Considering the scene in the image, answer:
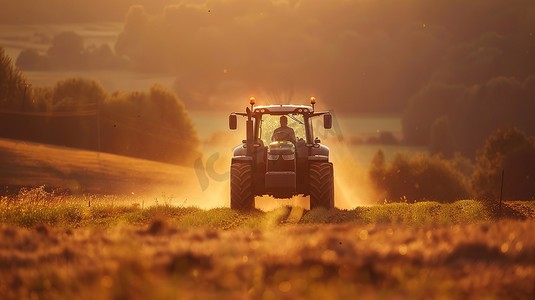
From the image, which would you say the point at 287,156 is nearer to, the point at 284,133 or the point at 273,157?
the point at 273,157

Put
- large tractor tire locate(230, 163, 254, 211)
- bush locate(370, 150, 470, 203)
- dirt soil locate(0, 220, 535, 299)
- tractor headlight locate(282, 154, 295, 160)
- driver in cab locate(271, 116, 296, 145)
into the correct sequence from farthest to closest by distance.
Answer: bush locate(370, 150, 470, 203) < driver in cab locate(271, 116, 296, 145) < large tractor tire locate(230, 163, 254, 211) < tractor headlight locate(282, 154, 295, 160) < dirt soil locate(0, 220, 535, 299)

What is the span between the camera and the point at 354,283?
4.93 meters

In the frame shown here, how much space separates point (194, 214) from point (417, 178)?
54581mm

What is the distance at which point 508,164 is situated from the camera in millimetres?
60938

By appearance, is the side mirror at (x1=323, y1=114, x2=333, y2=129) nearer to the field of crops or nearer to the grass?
the grass

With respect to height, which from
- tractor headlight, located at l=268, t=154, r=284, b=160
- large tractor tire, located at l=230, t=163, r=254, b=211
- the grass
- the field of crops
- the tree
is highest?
the tree

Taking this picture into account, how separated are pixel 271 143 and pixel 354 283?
12.1m

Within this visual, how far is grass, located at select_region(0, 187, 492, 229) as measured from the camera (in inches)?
587

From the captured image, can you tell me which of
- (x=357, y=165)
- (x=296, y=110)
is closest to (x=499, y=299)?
(x=296, y=110)

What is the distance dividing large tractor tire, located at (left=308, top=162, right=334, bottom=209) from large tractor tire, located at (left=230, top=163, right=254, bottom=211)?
64.1 inches

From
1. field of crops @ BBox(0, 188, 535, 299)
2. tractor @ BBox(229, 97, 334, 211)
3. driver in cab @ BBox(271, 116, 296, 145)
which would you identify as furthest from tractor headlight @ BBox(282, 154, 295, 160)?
field of crops @ BBox(0, 188, 535, 299)

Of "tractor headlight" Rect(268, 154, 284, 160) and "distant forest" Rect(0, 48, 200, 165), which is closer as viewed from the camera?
"tractor headlight" Rect(268, 154, 284, 160)

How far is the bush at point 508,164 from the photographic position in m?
58.9

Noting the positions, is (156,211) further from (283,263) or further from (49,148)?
(49,148)
